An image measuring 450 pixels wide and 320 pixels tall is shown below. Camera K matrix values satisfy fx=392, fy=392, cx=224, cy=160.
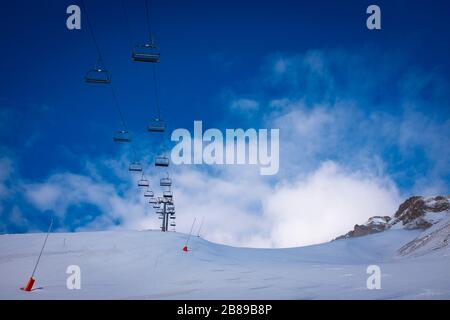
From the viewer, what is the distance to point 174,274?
14836 millimetres

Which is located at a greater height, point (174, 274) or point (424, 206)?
point (424, 206)

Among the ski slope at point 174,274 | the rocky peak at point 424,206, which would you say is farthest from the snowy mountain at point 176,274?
the rocky peak at point 424,206

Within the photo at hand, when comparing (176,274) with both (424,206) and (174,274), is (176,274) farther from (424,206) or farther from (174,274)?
(424,206)

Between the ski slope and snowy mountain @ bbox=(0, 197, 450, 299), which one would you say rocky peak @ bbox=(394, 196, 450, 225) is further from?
the ski slope

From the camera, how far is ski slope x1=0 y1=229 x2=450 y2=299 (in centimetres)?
929

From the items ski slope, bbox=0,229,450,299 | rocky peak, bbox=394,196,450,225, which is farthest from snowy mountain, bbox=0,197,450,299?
rocky peak, bbox=394,196,450,225

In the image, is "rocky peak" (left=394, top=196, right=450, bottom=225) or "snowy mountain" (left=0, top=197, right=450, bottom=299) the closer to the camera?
"snowy mountain" (left=0, top=197, right=450, bottom=299)

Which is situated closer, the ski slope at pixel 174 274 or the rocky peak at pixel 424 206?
the ski slope at pixel 174 274

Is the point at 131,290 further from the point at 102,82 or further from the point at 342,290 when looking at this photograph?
the point at 102,82

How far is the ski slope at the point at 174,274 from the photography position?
30.5 feet

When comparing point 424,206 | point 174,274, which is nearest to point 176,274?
point 174,274

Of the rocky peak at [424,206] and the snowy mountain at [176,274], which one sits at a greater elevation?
the rocky peak at [424,206]

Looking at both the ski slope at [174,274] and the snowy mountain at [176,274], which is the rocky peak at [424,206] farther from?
the ski slope at [174,274]
